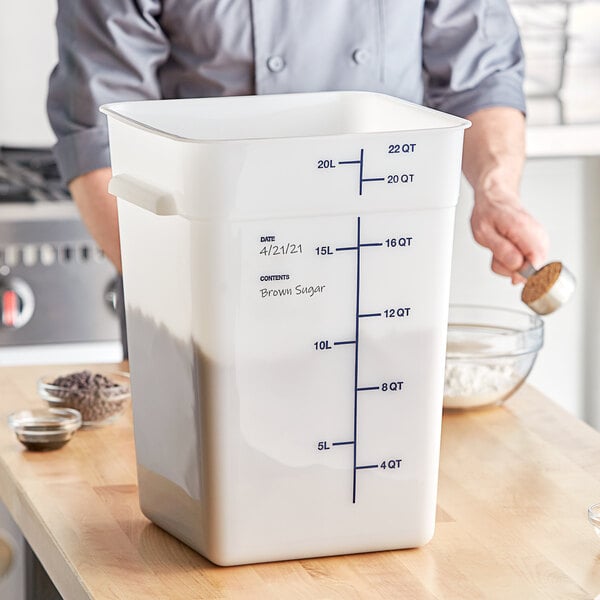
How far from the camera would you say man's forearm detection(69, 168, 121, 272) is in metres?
1.41

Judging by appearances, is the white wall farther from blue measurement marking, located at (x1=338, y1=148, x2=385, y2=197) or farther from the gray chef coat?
blue measurement marking, located at (x1=338, y1=148, x2=385, y2=197)

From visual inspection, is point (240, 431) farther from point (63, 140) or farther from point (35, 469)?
point (63, 140)

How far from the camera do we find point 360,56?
1.49 metres

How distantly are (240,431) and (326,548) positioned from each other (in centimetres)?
12

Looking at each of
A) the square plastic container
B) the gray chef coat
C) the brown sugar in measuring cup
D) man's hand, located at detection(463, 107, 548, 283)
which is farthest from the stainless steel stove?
the square plastic container

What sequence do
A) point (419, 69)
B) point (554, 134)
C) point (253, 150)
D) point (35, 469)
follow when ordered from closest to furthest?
point (253, 150) → point (35, 469) → point (419, 69) → point (554, 134)

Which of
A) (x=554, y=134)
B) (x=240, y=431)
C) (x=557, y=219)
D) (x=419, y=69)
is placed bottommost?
(x=557, y=219)

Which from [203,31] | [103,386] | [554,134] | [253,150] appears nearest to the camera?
[253,150]

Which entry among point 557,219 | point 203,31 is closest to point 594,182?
point 557,219

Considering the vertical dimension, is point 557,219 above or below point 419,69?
below

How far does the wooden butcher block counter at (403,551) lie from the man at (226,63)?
36 centimetres

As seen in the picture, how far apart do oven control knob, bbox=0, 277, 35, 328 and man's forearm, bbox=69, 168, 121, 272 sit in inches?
26.0

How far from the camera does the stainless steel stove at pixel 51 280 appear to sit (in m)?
2.09

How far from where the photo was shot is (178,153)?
30.8 inches
